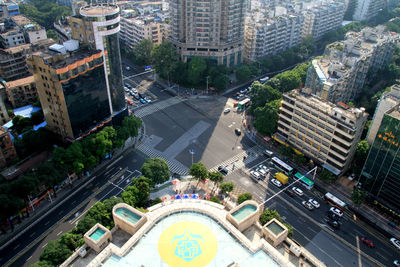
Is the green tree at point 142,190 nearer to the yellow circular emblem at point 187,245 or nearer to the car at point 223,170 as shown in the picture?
A: the car at point 223,170

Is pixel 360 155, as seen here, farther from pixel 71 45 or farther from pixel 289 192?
pixel 71 45

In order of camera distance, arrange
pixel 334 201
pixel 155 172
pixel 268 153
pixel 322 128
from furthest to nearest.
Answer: pixel 268 153
pixel 322 128
pixel 334 201
pixel 155 172

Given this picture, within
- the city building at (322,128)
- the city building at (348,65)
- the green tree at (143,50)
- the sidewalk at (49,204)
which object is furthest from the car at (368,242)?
the green tree at (143,50)

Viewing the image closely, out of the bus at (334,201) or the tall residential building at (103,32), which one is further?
the tall residential building at (103,32)

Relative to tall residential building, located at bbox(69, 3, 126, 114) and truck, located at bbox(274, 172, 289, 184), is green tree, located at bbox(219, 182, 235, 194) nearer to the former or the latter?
truck, located at bbox(274, 172, 289, 184)

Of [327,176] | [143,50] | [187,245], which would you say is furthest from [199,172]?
[143,50]

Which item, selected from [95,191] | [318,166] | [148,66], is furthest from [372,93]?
[95,191]

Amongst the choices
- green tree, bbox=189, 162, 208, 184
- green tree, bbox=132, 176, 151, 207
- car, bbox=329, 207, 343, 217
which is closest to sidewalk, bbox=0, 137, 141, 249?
green tree, bbox=132, 176, 151, 207
